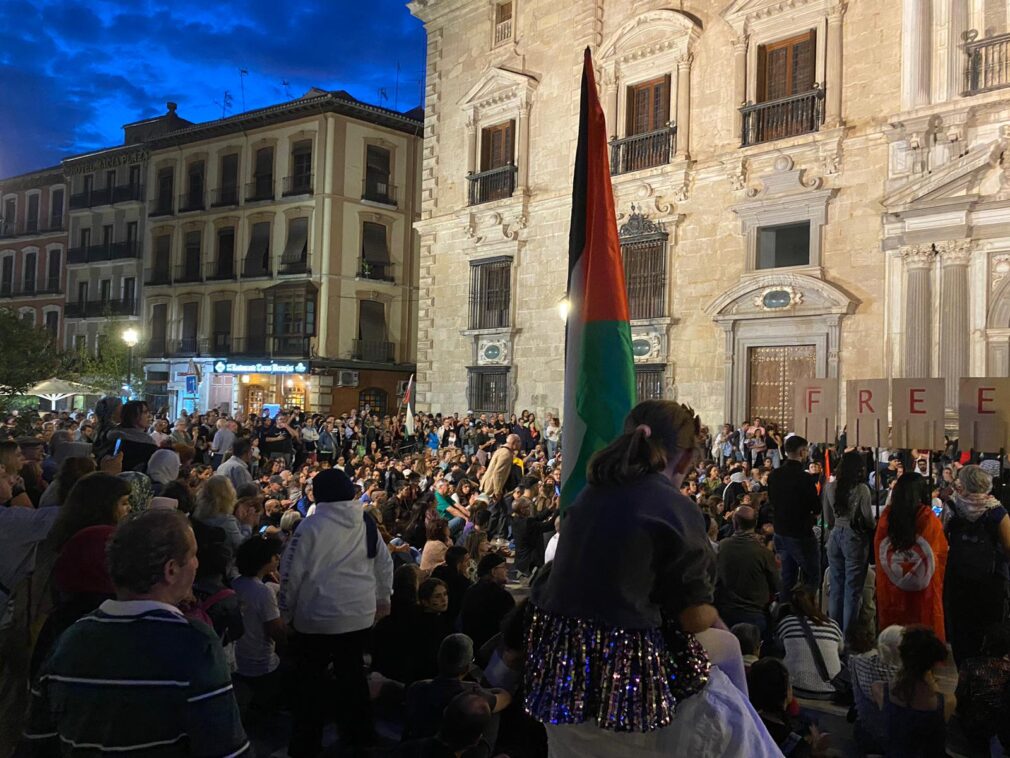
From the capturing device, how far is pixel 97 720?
2.03 meters

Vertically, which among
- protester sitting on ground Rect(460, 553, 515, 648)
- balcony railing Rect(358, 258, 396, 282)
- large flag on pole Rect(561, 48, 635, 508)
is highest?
balcony railing Rect(358, 258, 396, 282)

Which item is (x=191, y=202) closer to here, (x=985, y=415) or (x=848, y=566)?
(x=985, y=415)

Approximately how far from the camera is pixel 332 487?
4555mm

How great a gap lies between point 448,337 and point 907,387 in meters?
15.6

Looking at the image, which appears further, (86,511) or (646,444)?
(86,511)

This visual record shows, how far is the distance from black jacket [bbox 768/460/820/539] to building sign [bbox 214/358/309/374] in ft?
80.5

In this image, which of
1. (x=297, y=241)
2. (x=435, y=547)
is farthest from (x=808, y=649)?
(x=297, y=241)

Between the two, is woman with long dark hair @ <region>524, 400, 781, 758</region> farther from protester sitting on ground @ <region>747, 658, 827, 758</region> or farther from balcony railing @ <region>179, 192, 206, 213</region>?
balcony railing @ <region>179, 192, 206, 213</region>

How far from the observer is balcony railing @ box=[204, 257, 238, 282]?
3338 cm

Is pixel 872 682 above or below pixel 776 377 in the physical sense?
below

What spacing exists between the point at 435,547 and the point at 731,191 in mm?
12242

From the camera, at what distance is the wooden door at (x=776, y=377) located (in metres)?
16.2

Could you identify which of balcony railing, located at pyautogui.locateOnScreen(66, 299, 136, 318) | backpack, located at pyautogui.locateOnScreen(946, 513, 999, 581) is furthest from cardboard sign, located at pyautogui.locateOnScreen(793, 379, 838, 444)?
balcony railing, located at pyautogui.locateOnScreen(66, 299, 136, 318)

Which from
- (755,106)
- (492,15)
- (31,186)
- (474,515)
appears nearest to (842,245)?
(755,106)
